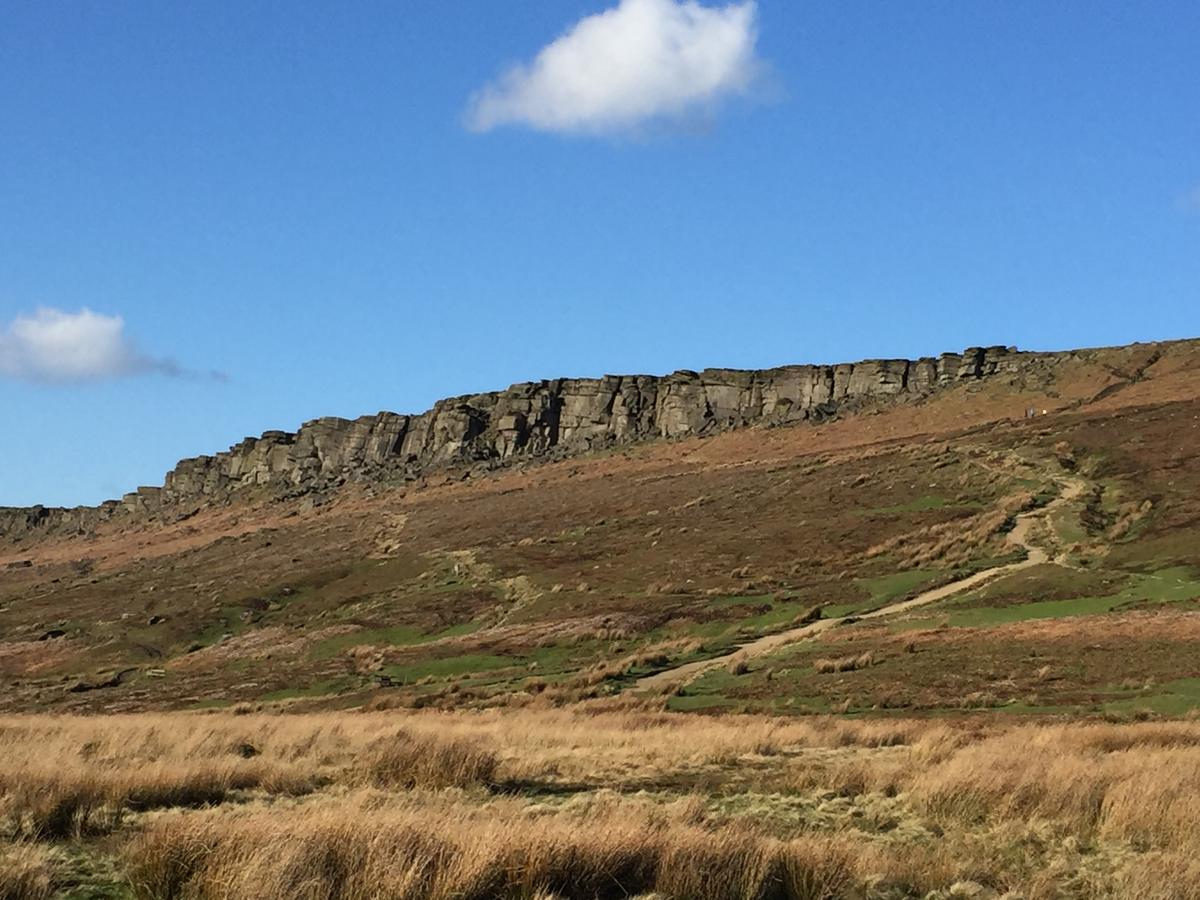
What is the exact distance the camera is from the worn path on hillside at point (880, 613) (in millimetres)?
35562

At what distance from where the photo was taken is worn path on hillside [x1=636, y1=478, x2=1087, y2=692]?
35562mm

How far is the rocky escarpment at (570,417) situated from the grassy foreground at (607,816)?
111336 mm

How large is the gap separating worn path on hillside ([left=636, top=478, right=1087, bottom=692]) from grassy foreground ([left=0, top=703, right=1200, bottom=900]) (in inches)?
724

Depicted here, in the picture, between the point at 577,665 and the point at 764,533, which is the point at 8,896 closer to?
the point at 577,665

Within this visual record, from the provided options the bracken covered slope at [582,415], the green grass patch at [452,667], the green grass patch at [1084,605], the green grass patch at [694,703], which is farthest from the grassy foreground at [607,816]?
the bracken covered slope at [582,415]

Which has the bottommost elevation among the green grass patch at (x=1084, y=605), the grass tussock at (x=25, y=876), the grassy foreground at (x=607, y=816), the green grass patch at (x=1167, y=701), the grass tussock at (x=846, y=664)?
the grass tussock at (x=846, y=664)

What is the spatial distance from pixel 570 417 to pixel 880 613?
125422 mm

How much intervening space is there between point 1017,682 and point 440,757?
1766 centimetres

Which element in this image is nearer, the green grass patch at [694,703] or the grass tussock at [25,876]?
the grass tussock at [25,876]

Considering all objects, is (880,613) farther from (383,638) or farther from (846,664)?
(383,638)

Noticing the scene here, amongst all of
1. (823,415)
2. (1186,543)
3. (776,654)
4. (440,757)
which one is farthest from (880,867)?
(823,415)

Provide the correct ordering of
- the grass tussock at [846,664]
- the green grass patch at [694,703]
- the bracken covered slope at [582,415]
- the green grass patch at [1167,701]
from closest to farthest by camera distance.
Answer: the green grass patch at [1167,701]
the green grass patch at [694,703]
the grass tussock at [846,664]
the bracken covered slope at [582,415]

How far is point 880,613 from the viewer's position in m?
43.7

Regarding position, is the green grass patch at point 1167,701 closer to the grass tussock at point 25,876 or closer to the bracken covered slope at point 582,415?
the grass tussock at point 25,876
